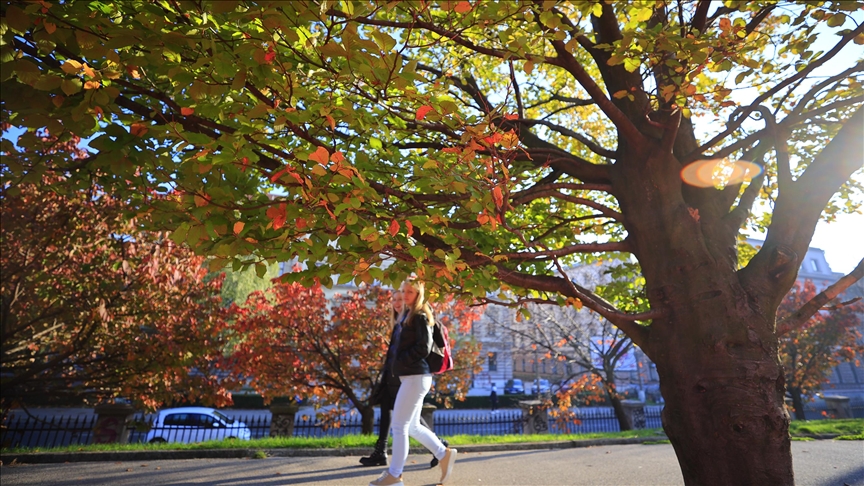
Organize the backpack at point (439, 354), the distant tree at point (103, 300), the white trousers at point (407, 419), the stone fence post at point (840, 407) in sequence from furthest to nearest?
the stone fence post at point (840, 407)
the distant tree at point (103, 300)
the backpack at point (439, 354)
the white trousers at point (407, 419)

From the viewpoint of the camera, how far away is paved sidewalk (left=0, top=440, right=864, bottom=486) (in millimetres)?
4840

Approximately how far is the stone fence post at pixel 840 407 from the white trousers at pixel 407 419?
2082 cm

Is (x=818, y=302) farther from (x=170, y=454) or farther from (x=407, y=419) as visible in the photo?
(x=170, y=454)

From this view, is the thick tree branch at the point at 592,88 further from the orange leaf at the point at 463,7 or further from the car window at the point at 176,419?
the car window at the point at 176,419

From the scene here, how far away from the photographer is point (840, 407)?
17781 mm

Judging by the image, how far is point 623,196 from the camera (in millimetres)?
4359

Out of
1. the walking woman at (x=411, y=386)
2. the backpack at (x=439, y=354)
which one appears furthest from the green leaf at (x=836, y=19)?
the backpack at (x=439, y=354)

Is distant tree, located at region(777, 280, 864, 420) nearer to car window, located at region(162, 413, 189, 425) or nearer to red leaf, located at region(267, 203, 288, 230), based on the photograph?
red leaf, located at region(267, 203, 288, 230)

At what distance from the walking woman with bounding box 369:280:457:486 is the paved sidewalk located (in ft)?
2.26

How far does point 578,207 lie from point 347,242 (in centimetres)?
514

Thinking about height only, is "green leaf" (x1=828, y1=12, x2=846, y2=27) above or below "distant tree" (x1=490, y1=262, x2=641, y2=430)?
above

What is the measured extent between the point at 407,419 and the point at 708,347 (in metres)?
2.63

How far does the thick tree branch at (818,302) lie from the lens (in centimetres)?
351

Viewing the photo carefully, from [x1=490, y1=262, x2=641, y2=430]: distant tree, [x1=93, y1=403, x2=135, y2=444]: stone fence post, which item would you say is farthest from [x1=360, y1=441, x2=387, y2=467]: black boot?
[x1=93, y1=403, x2=135, y2=444]: stone fence post
